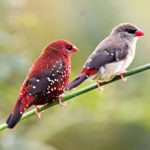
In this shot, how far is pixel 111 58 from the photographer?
18.5ft

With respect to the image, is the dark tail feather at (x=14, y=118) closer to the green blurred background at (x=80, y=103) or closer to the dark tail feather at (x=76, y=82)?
the dark tail feather at (x=76, y=82)

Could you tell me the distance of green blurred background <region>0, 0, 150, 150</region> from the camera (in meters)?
6.61

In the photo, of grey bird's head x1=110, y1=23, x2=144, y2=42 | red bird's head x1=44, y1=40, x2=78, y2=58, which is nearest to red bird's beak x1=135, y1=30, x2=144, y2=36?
grey bird's head x1=110, y1=23, x2=144, y2=42

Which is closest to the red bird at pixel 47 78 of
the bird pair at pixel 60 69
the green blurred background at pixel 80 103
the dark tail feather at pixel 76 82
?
the bird pair at pixel 60 69

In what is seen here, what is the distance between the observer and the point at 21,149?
617 centimetres

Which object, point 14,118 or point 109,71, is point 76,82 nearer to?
point 109,71

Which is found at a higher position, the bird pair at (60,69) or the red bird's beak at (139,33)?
the red bird's beak at (139,33)

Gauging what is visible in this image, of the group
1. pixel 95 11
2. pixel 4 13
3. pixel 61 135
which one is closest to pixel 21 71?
pixel 4 13

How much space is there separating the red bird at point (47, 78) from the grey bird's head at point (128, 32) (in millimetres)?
633

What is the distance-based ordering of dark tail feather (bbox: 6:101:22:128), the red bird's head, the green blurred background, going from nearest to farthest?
dark tail feather (bbox: 6:101:22:128)
the red bird's head
the green blurred background

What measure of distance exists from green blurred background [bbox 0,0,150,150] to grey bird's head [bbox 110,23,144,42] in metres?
0.85

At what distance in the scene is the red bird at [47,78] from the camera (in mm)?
5375

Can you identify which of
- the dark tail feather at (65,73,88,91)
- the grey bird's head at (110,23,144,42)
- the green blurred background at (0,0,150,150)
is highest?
the grey bird's head at (110,23,144,42)

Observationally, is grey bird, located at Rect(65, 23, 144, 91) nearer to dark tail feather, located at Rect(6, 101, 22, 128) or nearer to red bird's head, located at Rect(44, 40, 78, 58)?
red bird's head, located at Rect(44, 40, 78, 58)
